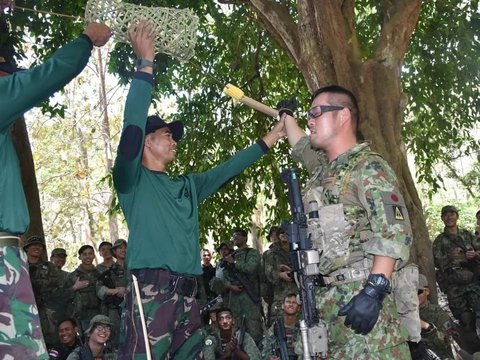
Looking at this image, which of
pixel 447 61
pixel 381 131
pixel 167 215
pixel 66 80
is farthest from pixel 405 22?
pixel 66 80

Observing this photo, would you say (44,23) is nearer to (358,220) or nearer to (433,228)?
(358,220)

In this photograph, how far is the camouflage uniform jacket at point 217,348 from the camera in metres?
7.57

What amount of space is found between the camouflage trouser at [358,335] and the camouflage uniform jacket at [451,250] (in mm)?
6434

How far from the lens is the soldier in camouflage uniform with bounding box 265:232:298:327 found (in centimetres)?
924

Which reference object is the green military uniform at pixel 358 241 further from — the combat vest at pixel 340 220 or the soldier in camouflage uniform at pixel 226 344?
the soldier in camouflage uniform at pixel 226 344

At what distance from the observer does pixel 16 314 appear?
101 inches

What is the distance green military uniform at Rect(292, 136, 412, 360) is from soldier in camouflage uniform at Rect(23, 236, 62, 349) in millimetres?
5519

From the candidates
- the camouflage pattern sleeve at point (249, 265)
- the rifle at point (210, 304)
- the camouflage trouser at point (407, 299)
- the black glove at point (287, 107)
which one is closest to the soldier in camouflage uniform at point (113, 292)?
the rifle at point (210, 304)

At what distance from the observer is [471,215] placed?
2397 cm

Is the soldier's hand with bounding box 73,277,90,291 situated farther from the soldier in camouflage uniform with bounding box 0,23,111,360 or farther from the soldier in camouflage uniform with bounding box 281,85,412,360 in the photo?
the soldier in camouflage uniform with bounding box 0,23,111,360

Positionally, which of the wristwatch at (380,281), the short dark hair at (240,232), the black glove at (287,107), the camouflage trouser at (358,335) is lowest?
the camouflage trouser at (358,335)

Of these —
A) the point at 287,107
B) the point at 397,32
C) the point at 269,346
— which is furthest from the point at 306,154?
the point at 269,346

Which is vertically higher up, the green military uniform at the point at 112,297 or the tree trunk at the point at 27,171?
the tree trunk at the point at 27,171

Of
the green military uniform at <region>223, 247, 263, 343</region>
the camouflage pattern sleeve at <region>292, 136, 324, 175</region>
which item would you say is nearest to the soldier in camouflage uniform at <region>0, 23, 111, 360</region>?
the camouflage pattern sleeve at <region>292, 136, 324, 175</region>
